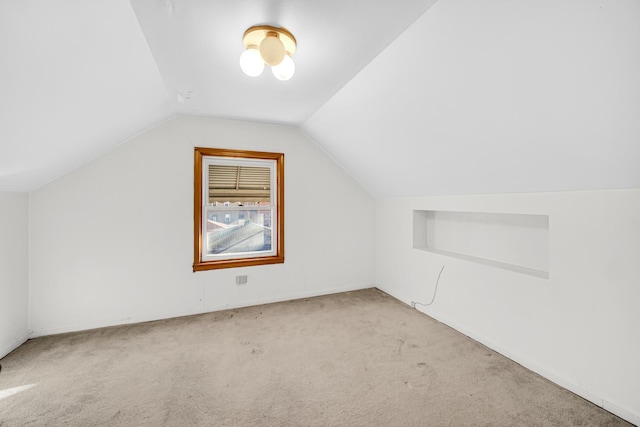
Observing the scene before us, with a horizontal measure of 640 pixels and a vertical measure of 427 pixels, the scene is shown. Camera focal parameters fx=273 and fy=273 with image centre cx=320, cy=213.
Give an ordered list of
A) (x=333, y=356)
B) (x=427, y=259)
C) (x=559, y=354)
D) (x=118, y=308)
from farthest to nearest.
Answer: (x=427, y=259)
(x=118, y=308)
(x=333, y=356)
(x=559, y=354)

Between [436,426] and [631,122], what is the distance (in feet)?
6.28

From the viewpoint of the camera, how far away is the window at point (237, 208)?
3.29 meters

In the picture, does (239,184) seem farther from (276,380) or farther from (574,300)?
(574,300)

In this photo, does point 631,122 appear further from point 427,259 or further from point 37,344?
point 37,344

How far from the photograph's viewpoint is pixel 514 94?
5.16 ft

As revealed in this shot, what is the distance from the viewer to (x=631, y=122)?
134 centimetres

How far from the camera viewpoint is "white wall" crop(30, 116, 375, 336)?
2.72 m

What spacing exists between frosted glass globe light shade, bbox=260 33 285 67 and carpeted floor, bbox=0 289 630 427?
2.17 m

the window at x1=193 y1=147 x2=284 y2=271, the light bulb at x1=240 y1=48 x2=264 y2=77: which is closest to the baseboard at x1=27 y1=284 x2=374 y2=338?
the window at x1=193 y1=147 x2=284 y2=271

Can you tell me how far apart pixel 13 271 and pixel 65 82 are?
78.8 inches

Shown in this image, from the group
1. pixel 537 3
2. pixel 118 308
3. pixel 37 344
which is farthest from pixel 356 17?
pixel 37 344

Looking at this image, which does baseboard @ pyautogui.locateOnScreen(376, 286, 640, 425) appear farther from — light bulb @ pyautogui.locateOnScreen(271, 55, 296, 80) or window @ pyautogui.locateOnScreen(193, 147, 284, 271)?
light bulb @ pyautogui.locateOnScreen(271, 55, 296, 80)

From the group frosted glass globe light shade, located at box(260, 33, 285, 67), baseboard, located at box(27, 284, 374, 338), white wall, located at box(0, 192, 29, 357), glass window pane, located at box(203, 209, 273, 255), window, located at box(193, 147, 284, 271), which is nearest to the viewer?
frosted glass globe light shade, located at box(260, 33, 285, 67)

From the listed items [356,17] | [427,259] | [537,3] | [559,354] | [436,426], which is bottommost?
[436,426]
